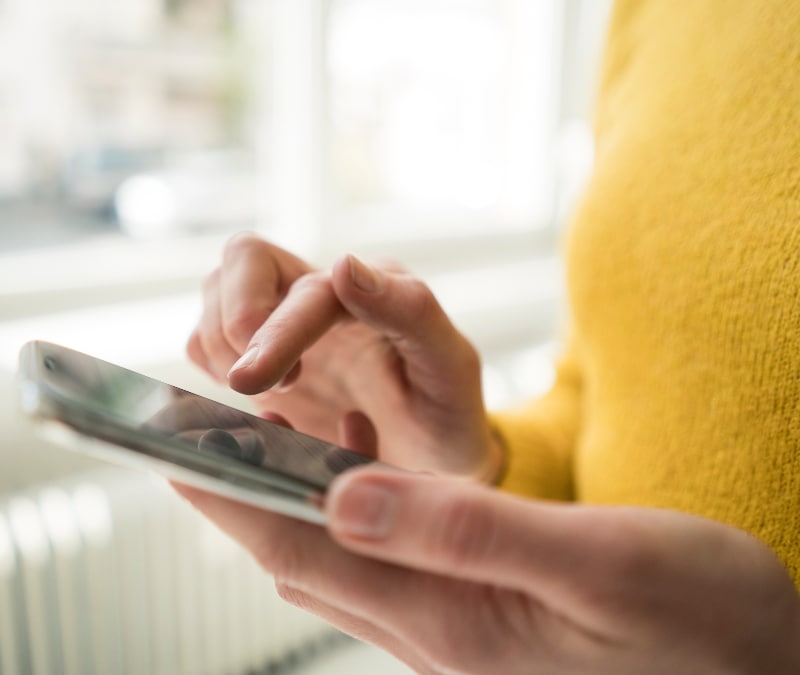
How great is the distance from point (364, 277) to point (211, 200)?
3.88ft

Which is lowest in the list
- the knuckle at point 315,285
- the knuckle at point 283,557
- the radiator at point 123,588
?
the radiator at point 123,588

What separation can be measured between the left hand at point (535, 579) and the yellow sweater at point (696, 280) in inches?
6.8

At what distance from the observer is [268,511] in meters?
0.28

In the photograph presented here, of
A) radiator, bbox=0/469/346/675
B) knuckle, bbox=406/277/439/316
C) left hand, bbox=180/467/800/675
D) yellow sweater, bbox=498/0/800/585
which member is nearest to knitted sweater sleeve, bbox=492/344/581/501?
yellow sweater, bbox=498/0/800/585

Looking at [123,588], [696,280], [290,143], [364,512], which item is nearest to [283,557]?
[364,512]

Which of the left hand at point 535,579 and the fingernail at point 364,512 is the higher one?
the fingernail at point 364,512

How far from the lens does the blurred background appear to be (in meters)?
1.06

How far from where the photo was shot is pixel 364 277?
1.45 ft

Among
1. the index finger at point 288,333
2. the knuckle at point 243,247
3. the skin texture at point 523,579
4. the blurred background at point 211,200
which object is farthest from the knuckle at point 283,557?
the blurred background at point 211,200

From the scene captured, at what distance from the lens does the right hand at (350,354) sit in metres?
0.43

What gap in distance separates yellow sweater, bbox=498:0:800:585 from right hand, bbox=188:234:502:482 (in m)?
0.11

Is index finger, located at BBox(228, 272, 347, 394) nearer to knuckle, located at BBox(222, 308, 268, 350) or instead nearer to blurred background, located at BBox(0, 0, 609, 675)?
knuckle, located at BBox(222, 308, 268, 350)

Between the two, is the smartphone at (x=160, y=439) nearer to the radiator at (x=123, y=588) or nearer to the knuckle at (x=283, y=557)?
the knuckle at (x=283, y=557)

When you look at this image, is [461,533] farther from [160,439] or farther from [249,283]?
[249,283]
